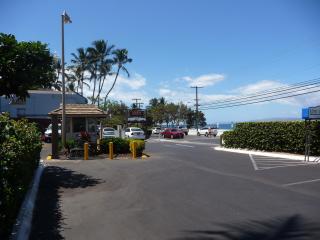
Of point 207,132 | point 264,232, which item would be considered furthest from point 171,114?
point 264,232

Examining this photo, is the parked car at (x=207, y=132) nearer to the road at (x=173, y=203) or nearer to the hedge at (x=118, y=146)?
the hedge at (x=118, y=146)

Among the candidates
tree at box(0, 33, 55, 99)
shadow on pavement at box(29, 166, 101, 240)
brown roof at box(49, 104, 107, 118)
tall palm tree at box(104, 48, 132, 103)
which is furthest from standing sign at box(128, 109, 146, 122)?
tree at box(0, 33, 55, 99)

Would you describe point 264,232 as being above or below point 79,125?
below

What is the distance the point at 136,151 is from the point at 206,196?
43.5ft

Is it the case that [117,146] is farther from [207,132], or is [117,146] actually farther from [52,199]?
[207,132]

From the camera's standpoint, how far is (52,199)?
11422 mm

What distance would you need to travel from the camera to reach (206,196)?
11.5m

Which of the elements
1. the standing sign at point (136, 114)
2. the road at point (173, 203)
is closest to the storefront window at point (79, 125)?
the road at point (173, 203)

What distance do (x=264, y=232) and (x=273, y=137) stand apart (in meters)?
20.2

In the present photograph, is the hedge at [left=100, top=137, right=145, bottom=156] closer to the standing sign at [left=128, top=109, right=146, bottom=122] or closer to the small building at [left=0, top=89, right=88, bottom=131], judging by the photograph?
the small building at [left=0, top=89, right=88, bottom=131]

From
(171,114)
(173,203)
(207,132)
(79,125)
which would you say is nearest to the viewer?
(173,203)

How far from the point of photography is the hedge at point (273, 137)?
24.0m

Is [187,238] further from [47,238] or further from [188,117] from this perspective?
[188,117]

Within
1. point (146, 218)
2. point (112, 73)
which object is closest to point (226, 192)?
point (146, 218)
